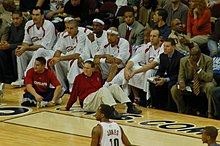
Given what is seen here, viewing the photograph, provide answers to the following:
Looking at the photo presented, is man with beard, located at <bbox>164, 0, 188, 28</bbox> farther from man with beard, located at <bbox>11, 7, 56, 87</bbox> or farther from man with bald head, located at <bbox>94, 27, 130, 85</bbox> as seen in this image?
man with beard, located at <bbox>11, 7, 56, 87</bbox>

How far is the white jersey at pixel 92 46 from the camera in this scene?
13352 mm

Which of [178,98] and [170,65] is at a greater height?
[170,65]

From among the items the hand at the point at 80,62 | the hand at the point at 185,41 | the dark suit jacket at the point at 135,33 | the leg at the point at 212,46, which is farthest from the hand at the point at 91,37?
the leg at the point at 212,46

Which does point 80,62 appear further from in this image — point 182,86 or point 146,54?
point 182,86

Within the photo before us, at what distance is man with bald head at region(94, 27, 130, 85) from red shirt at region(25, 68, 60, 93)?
3.72 feet

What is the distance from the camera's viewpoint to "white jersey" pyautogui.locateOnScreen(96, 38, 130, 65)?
505 inches

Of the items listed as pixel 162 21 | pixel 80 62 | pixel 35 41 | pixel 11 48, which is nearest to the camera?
pixel 162 21

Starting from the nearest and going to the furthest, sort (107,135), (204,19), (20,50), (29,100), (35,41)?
(107,135) → (29,100) → (204,19) → (20,50) → (35,41)

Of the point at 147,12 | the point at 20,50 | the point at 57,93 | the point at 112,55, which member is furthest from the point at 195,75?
the point at 20,50

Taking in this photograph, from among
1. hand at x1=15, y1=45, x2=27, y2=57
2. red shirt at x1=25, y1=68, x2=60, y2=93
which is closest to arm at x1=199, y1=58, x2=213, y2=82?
red shirt at x1=25, y1=68, x2=60, y2=93

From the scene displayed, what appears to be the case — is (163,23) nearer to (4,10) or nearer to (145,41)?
(145,41)

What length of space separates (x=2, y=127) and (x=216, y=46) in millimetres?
4266

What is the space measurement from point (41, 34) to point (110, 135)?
6.76m

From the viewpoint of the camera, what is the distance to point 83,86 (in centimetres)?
1172
